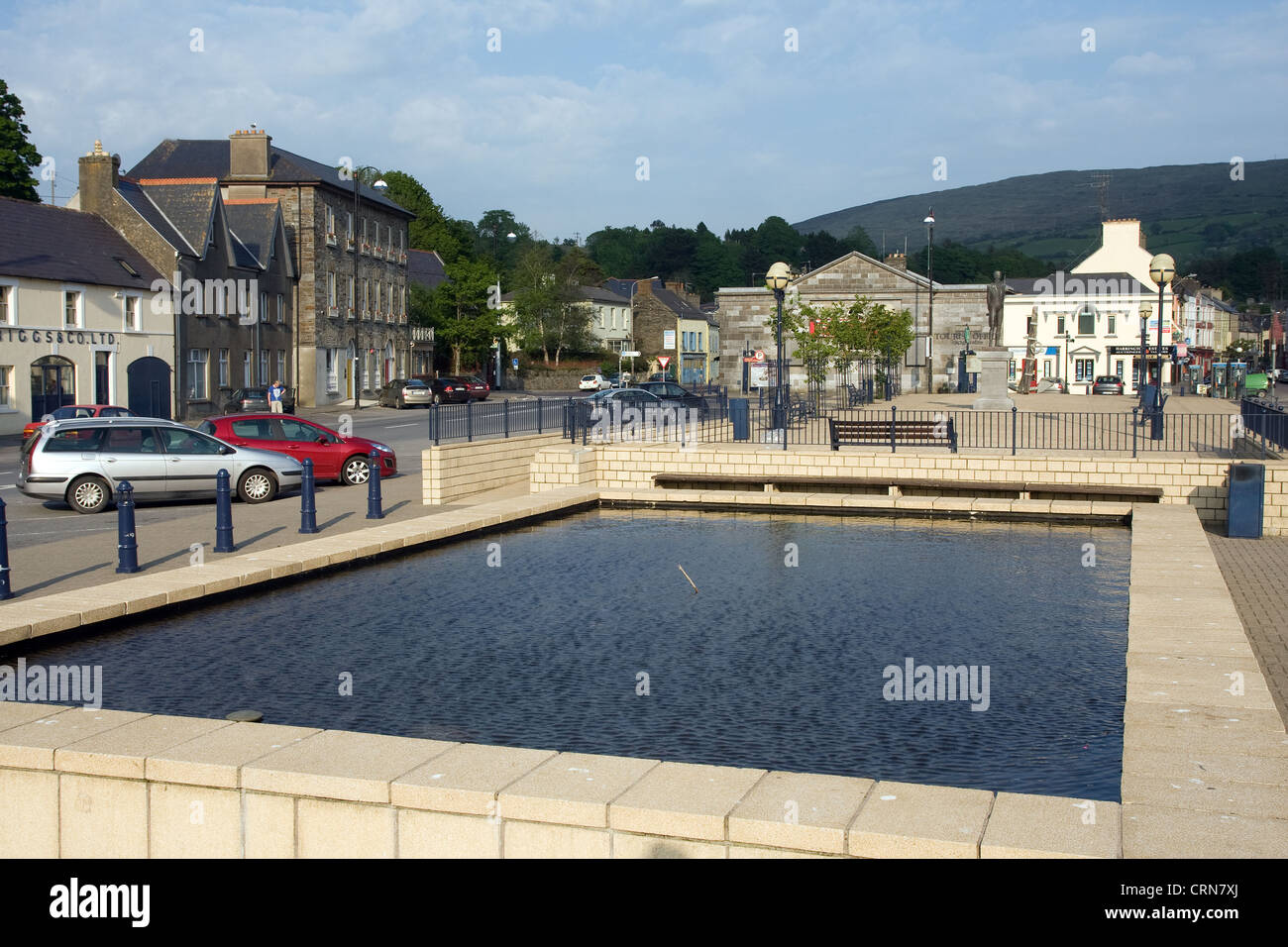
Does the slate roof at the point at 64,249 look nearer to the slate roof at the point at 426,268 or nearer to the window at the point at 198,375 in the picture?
the window at the point at 198,375

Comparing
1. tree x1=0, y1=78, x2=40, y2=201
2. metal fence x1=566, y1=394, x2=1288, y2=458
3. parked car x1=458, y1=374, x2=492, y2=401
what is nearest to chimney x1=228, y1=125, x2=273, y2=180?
tree x1=0, y1=78, x2=40, y2=201

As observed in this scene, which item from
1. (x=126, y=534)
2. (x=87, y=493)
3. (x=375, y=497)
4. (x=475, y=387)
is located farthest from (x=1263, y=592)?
(x=475, y=387)

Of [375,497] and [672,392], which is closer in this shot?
[375,497]

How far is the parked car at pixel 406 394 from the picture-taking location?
200ft

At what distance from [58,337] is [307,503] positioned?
32114 millimetres

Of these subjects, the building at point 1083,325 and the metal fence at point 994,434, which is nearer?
the metal fence at point 994,434

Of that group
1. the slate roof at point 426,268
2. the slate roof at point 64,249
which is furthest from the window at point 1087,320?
the slate roof at point 64,249

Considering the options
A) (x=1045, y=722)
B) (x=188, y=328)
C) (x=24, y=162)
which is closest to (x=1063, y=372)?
(x=188, y=328)

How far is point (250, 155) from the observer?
61375mm

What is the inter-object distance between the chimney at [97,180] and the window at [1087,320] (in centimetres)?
6642

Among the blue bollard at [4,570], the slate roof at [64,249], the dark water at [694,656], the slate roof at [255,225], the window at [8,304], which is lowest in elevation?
the dark water at [694,656]

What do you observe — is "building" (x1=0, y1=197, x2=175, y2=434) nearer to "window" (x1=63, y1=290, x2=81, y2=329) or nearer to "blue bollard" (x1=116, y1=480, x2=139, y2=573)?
"window" (x1=63, y1=290, x2=81, y2=329)

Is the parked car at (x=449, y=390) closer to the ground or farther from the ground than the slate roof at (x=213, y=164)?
closer to the ground

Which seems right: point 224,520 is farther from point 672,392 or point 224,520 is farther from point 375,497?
point 672,392
